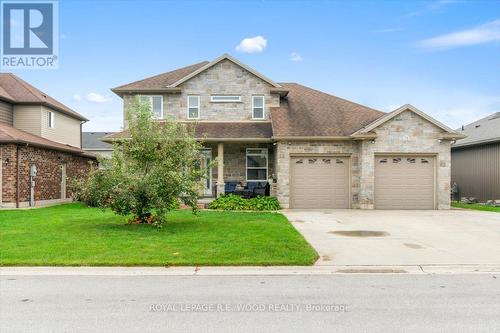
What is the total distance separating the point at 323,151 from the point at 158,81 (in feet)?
33.6

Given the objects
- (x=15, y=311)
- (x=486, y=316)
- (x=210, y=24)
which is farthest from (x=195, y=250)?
(x=210, y=24)

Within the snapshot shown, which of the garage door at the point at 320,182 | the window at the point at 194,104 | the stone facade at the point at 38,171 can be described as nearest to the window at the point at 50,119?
the stone facade at the point at 38,171

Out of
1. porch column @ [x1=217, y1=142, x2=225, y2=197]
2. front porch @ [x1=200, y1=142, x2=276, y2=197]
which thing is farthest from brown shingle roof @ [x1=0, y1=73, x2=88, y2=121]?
porch column @ [x1=217, y1=142, x2=225, y2=197]

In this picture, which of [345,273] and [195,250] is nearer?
[345,273]

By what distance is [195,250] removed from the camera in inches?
362

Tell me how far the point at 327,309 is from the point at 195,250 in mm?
4184

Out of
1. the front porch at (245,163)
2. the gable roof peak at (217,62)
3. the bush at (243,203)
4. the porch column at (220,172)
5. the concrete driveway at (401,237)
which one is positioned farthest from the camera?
the gable roof peak at (217,62)

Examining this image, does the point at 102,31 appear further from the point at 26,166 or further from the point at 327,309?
the point at 327,309

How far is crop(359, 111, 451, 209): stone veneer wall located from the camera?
63.7ft

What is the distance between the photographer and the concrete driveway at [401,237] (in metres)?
8.93

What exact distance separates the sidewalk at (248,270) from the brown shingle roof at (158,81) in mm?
16007

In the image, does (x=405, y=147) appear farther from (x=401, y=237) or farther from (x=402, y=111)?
(x=401, y=237)

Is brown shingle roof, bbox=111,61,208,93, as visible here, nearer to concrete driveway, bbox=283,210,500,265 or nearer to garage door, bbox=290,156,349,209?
garage door, bbox=290,156,349,209

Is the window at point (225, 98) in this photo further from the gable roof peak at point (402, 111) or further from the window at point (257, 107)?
the gable roof peak at point (402, 111)
